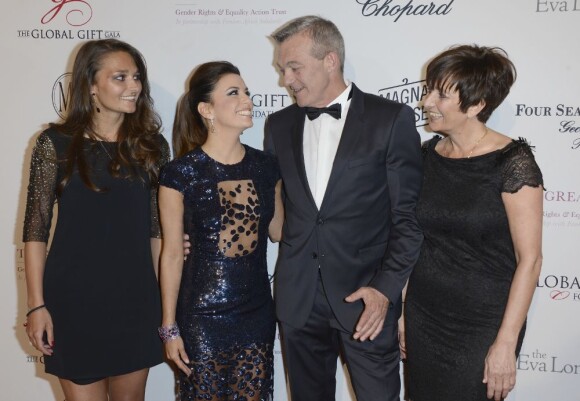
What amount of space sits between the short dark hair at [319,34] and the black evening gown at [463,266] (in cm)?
61

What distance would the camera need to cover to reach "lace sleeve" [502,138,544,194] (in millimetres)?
1986

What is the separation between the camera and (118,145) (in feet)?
7.77

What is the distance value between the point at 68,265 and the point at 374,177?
3.96 feet

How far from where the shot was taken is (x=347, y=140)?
2234 millimetres

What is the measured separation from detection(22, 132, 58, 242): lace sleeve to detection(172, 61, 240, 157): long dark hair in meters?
0.50

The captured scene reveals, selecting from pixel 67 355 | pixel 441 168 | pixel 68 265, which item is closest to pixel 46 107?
pixel 68 265

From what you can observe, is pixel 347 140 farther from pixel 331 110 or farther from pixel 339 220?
pixel 339 220

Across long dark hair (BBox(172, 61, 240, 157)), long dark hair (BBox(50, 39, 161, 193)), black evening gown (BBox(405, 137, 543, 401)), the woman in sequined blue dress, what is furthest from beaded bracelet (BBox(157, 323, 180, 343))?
black evening gown (BBox(405, 137, 543, 401))

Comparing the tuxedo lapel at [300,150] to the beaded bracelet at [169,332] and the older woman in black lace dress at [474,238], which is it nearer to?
the older woman in black lace dress at [474,238]

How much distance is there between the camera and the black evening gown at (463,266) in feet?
6.79

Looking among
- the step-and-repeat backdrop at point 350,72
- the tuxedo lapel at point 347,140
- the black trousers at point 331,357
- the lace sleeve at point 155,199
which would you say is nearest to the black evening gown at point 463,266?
the black trousers at point 331,357

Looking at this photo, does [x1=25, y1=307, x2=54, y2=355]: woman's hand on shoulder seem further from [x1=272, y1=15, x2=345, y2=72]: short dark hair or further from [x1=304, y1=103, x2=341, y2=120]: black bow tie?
[x1=272, y1=15, x2=345, y2=72]: short dark hair

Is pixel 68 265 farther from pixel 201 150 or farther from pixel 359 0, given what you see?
pixel 359 0

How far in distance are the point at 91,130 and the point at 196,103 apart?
0.43 m
